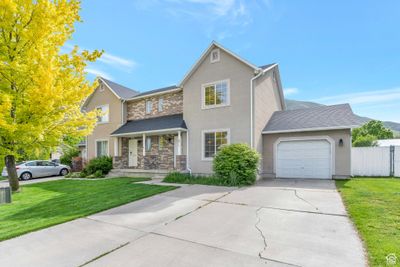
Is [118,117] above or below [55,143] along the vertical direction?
above

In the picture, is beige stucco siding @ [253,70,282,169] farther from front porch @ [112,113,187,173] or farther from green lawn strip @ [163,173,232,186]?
front porch @ [112,113,187,173]

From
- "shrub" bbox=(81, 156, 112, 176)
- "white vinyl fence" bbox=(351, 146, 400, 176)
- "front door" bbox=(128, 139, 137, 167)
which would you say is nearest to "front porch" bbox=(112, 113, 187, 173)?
"front door" bbox=(128, 139, 137, 167)

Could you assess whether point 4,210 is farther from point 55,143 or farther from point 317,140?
point 317,140

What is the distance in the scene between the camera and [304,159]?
495 inches

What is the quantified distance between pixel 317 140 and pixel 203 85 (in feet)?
24.8

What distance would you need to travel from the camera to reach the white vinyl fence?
42.9 ft

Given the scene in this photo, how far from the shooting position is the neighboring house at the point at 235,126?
39.5 ft

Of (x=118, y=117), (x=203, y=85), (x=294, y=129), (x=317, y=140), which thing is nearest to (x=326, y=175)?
(x=317, y=140)

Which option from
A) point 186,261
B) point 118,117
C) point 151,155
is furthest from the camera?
point 118,117

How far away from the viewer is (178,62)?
1939cm

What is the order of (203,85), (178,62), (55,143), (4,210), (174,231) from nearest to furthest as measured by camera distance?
(174,231)
(4,210)
(55,143)
(203,85)
(178,62)

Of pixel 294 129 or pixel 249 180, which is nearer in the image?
pixel 249 180

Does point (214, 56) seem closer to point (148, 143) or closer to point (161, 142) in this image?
point (161, 142)

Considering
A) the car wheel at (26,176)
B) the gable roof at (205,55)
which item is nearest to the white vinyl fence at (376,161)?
the gable roof at (205,55)
